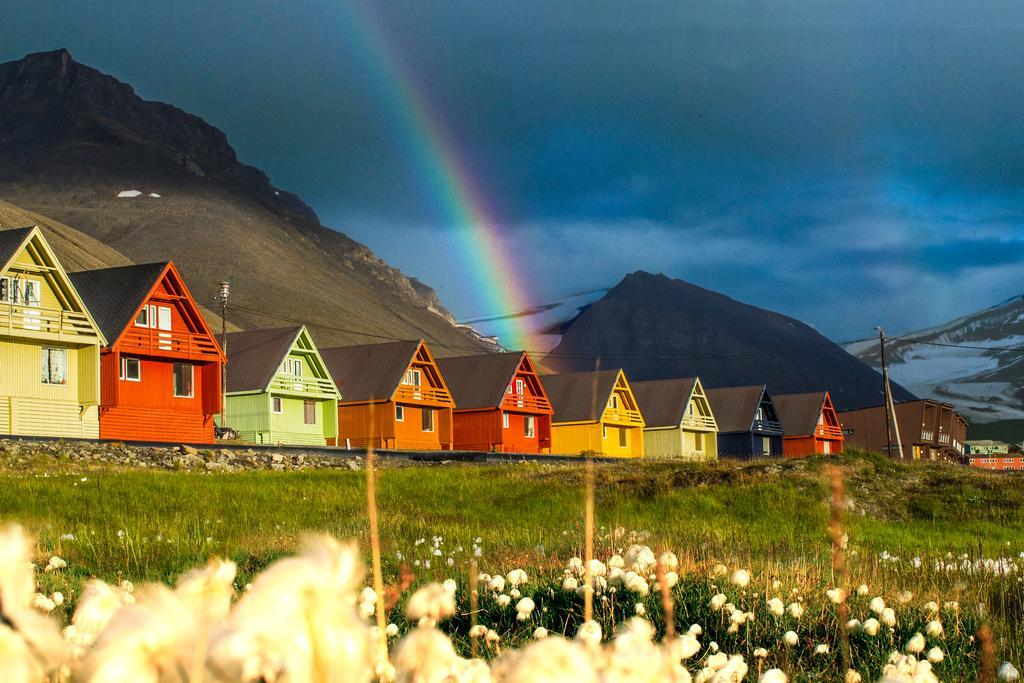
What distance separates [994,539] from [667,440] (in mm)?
71029

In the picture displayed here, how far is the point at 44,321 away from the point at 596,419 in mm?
40820

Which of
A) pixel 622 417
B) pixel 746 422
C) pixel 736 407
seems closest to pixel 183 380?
pixel 622 417

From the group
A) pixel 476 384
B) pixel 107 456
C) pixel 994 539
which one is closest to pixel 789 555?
Result: pixel 994 539

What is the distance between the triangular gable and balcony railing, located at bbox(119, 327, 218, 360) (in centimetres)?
172

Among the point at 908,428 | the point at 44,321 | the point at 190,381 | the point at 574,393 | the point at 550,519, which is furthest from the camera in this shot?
the point at 908,428

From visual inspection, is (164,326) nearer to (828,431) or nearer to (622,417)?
(622,417)

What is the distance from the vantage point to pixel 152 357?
2064 inches

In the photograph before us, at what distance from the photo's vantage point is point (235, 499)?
808 inches

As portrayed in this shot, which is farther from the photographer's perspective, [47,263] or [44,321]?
[47,263]

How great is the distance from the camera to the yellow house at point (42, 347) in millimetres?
45688

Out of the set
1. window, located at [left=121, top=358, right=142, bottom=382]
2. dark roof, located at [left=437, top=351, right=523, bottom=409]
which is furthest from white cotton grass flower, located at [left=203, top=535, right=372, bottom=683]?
dark roof, located at [left=437, top=351, right=523, bottom=409]

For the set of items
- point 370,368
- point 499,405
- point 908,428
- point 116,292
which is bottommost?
point 908,428

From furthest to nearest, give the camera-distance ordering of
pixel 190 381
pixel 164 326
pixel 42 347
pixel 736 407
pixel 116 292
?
1. pixel 736 407
2. pixel 190 381
3. pixel 164 326
4. pixel 116 292
5. pixel 42 347

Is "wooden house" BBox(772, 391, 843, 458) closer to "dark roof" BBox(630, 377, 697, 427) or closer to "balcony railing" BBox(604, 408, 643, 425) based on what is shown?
"dark roof" BBox(630, 377, 697, 427)
